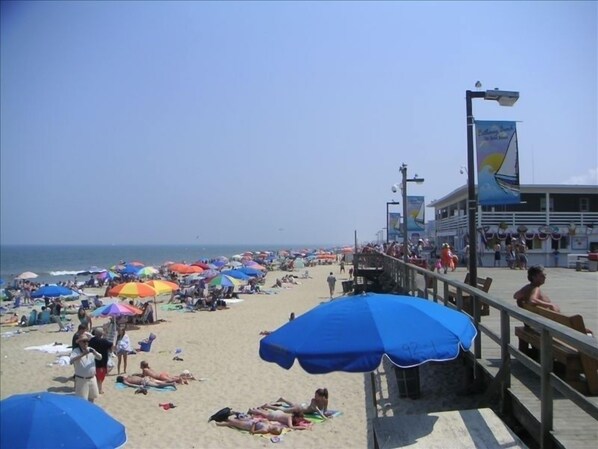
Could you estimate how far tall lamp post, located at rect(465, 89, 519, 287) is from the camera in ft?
26.2

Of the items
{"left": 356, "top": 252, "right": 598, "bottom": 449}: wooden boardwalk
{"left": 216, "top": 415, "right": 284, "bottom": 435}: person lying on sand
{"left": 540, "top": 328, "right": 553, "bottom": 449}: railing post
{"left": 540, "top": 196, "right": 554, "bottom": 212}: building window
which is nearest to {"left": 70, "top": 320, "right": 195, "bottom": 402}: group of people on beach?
{"left": 216, "top": 415, "right": 284, "bottom": 435}: person lying on sand

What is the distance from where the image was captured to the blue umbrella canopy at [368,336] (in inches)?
142

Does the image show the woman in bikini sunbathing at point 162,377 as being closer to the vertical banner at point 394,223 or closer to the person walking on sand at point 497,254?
the person walking on sand at point 497,254

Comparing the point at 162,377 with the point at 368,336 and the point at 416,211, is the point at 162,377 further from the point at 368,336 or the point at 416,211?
the point at 416,211

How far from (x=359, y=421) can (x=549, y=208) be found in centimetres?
2506

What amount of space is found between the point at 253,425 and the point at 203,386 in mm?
2957

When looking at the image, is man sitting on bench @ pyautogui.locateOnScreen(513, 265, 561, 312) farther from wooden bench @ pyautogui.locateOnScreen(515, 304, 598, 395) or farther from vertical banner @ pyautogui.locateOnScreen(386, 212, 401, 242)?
vertical banner @ pyautogui.locateOnScreen(386, 212, 401, 242)

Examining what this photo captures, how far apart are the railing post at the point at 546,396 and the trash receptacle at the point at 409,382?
12.8 feet

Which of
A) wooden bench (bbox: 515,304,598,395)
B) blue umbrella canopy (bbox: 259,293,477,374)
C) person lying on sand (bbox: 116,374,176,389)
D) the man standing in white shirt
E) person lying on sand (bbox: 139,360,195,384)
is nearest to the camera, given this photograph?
blue umbrella canopy (bbox: 259,293,477,374)

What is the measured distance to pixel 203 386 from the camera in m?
11.0

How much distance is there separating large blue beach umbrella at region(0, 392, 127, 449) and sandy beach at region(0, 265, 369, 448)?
3974mm

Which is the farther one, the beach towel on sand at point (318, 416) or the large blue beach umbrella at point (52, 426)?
the beach towel on sand at point (318, 416)

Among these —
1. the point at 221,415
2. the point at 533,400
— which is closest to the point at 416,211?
the point at 221,415

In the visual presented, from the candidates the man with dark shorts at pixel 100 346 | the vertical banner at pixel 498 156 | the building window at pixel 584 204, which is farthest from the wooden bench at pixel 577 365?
the building window at pixel 584 204
